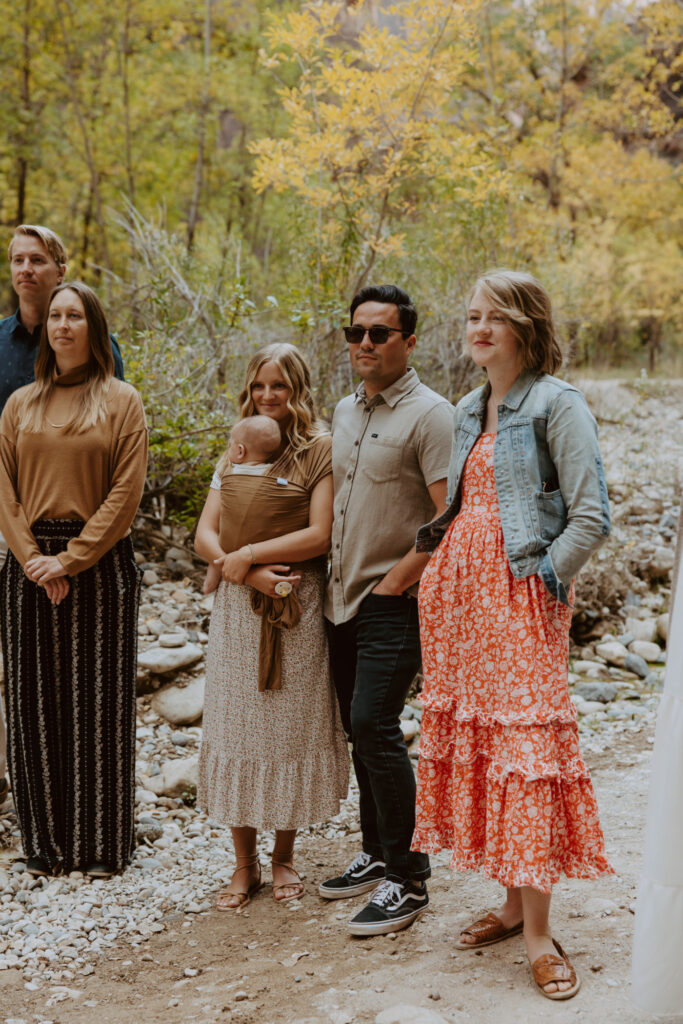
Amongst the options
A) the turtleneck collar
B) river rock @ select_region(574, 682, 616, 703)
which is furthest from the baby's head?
river rock @ select_region(574, 682, 616, 703)

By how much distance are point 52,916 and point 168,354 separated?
368 cm

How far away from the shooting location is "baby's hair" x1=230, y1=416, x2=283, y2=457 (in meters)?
3.38

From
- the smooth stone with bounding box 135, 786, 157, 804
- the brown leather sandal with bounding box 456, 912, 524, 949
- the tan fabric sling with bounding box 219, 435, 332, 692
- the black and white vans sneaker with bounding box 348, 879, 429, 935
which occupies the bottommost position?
the smooth stone with bounding box 135, 786, 157, 804

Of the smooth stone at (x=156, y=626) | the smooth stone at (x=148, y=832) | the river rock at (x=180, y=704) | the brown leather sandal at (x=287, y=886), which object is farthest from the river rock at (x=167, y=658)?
the brown leather sandal at (x=287, y=886)

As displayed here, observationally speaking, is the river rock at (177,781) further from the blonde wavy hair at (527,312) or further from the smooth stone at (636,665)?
the smooth stone at (636,665)

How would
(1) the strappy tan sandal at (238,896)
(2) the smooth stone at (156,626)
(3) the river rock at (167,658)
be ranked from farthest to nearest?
(2) the smooth stone at (156,626)
(3) the river rock at (167,658)
(1) the strappy tan sandal at (238,896)

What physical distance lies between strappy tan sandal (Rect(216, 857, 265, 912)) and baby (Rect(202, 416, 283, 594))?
1.05 meters

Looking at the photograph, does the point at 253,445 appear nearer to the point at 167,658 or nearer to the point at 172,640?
the point at 167,658

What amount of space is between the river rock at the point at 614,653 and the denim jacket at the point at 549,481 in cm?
394

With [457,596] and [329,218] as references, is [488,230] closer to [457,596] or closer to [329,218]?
[329,218]

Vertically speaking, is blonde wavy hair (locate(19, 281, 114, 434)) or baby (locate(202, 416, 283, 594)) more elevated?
blonde wavy hair (locate(19, 281, 114, 434))

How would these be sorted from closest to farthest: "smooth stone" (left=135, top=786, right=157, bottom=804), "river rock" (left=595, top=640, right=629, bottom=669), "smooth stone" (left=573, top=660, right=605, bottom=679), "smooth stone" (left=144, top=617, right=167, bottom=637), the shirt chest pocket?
the shirt chest pocket < "smooth stone" (left=135, top=786, right=157, bottom=804) < "smooth stone" (left=144, top=617, right=167, bottom=637) < "smooth stone" (left=573, top=660, right=605, bottom=679) < "river rock" (left=595, top=640, right=629, bottom=669)

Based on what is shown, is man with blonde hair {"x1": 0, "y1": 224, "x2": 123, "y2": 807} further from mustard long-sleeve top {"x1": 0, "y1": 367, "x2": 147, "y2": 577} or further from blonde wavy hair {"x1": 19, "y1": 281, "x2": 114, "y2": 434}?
mustard long-sleeve top {"x1": 0, "y1": 367, "x2": 147, "y2": 577}

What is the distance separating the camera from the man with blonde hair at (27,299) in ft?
12.6
